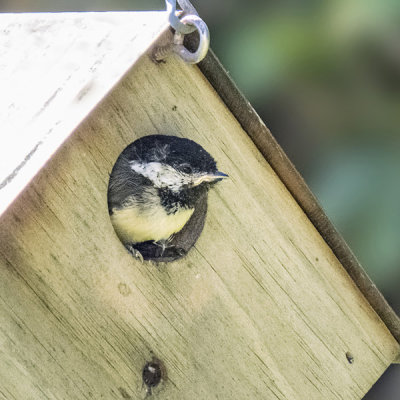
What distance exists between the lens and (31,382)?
6.20 feet

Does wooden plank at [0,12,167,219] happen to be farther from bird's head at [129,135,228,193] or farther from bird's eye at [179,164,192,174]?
bird's eye at [179,164,192,174]

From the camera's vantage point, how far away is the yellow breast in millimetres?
2391

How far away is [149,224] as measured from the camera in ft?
7.98

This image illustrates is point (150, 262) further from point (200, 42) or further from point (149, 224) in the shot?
point (200, 42)

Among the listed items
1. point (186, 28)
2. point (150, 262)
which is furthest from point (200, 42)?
point (150, 262)

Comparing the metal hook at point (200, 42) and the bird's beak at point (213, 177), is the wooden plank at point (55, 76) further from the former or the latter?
the bird's beak at point (213, 177)

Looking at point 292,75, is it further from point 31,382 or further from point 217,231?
point 31,382

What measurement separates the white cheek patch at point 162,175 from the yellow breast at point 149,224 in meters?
0.07

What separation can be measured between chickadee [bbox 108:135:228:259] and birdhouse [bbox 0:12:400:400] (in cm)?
6

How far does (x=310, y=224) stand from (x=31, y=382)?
3.18 ft

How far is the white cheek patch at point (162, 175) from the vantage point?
239 centimetres

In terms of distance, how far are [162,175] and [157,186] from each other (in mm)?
38

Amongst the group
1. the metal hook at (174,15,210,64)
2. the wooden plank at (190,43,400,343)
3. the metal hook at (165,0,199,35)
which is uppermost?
the metal hook at (165,0,199,35)

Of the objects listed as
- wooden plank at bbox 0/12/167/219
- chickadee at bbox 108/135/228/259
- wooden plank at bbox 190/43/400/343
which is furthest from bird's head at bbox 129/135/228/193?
wooden plank at bbox 0/12/167/219
